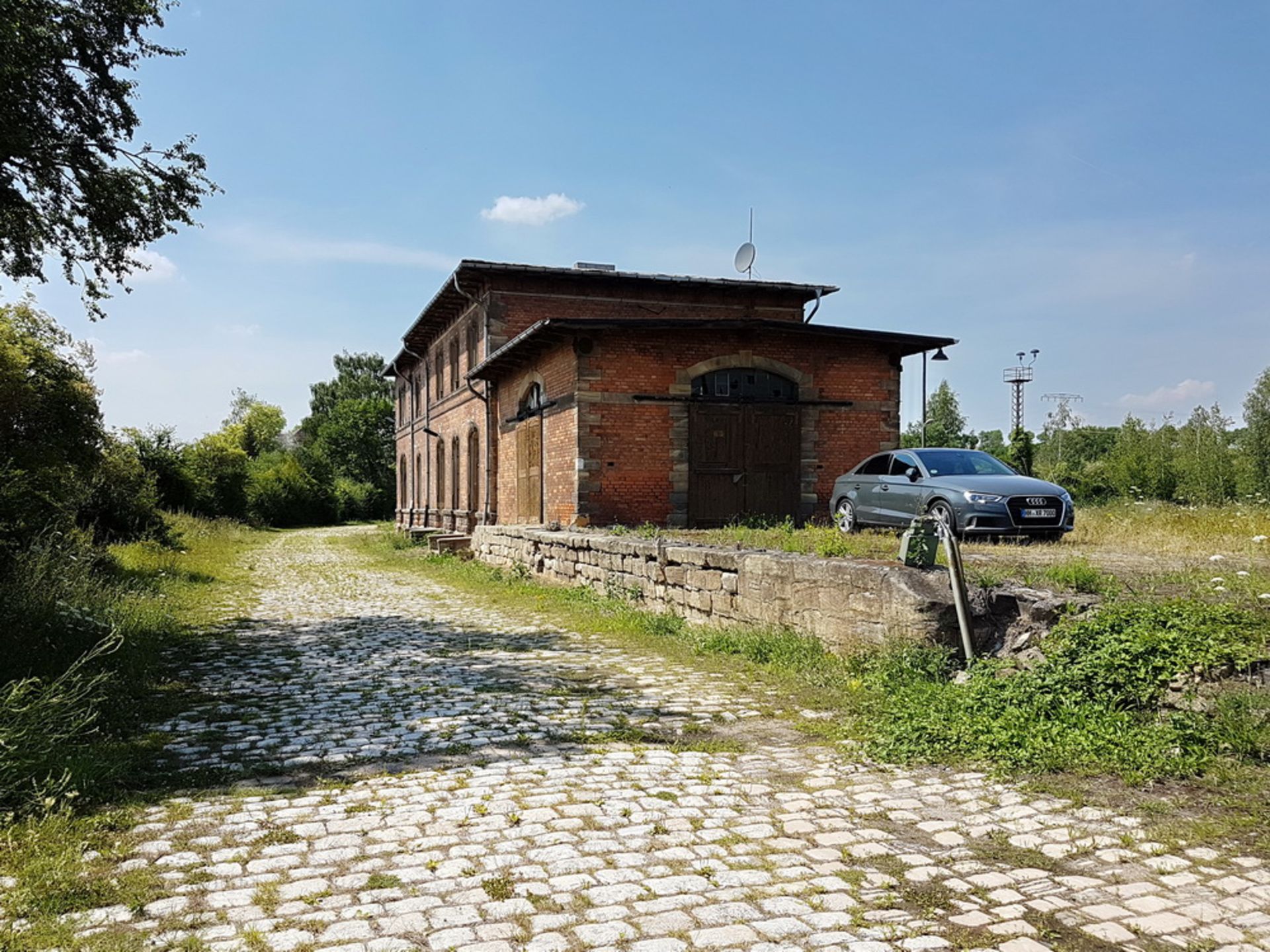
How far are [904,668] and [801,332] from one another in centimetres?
1168

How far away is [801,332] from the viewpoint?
16859 millimetres

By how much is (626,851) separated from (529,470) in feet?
51.4

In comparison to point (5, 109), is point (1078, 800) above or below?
below

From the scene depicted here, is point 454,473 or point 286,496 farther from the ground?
point 454,473

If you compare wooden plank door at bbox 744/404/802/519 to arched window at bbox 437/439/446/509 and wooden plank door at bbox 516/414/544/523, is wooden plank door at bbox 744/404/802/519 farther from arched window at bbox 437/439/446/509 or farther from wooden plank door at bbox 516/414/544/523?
arched window at bbox 437/439/446/509

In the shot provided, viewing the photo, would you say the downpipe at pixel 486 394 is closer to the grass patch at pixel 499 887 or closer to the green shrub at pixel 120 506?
the green shrub at pixel 120 506

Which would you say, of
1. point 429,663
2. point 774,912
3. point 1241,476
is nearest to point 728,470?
point 429,663

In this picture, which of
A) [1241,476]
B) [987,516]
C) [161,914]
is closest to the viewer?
[161,914]

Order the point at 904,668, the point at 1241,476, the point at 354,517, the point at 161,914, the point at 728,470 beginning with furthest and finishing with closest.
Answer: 1. the point at 354,517
2. the point at 1241,476
3. the point at 728,470
4. the point at 904,668
5. the point at 161,914

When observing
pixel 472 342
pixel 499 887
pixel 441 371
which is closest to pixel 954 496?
pixel 499 887

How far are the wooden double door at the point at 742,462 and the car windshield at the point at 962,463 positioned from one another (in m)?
4.29

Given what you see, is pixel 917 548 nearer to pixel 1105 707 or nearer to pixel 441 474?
pixel 1105 707

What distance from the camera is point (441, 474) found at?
29031 millimetres

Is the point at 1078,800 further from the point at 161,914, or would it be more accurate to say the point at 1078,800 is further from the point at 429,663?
the point at 429,663
